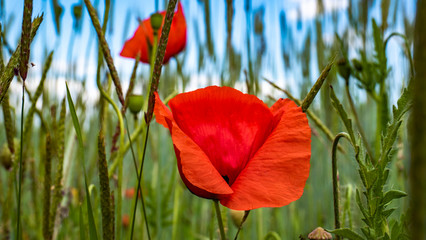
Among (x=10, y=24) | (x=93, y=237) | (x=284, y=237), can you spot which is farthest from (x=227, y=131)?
(x=284, y=237)

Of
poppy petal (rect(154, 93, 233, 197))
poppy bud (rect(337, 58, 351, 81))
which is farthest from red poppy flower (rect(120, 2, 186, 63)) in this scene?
poppy petal (rect(154, 93, 233, 197))

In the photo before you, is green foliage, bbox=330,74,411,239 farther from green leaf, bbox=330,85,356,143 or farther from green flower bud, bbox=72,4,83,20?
green flower bud, bbox=72,4,83,20

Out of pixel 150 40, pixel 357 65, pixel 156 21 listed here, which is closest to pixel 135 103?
pixel 156 21

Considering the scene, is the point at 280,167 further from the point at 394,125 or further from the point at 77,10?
the point at 77,10

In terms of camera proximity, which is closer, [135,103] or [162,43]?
[162,43]

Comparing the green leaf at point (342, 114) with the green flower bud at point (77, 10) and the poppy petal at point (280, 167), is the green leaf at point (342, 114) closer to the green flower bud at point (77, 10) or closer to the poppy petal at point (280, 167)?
the poppy petal at point (280, 167)

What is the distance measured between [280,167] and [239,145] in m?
0.04

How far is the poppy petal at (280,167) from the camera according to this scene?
319mm

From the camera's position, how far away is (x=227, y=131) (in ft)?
1.17

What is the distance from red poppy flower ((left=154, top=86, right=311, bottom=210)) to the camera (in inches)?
12.3

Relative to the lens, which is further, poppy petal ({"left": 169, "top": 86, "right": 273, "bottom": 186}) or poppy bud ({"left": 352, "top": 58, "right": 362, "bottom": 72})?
Result: poppy bud ({"left": 352, "top": 58, "right": 362, "bottom": 72})

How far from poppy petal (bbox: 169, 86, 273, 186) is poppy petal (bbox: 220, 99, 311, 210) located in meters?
0.02

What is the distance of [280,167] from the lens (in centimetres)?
33

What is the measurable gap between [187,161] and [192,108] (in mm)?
59
